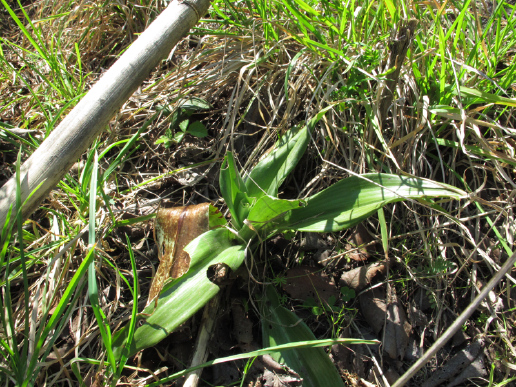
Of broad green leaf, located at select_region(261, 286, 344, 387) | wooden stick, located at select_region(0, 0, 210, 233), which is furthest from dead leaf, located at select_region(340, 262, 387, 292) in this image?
wooden stick, located at select_region(0, 0, 210, 233)

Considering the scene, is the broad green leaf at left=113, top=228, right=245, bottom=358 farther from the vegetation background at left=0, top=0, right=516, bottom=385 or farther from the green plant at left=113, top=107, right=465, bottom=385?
the vegetation background at left=0, top=0, right=516, bottom=385

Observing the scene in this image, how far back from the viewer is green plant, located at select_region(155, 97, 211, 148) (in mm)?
1576

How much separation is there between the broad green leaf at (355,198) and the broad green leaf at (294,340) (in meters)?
0.30

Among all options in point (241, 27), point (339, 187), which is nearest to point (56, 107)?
point (241, 27)

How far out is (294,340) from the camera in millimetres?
1166

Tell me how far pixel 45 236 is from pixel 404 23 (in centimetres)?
151

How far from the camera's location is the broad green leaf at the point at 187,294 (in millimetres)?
1016

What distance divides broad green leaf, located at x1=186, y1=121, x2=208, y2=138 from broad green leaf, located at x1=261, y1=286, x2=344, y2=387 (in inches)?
29.4

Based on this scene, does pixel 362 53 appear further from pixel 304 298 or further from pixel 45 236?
pixel 45 236

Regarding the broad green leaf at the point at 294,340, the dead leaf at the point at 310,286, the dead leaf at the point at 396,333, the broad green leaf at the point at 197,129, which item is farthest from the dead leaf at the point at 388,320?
the broad green leaf at the point at 197,129

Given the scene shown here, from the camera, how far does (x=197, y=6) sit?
1440 millimetres

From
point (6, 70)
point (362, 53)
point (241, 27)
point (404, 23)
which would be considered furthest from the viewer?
point (6, 70)

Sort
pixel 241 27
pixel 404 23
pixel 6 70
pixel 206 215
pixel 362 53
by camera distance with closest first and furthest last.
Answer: pixel 404 23 < pixel 206 215 < pixel 362 53 < pixel 241 27 < pixel 6 70

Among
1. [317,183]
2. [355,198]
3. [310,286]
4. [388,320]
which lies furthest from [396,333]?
[317,183]
